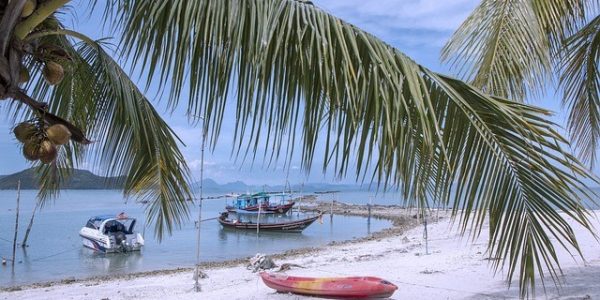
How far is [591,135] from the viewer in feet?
19.4

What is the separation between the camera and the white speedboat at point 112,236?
92.9ft

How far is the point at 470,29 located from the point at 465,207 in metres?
2.94

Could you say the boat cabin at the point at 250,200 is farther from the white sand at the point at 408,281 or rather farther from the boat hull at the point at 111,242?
the white sand at the point at 408,281

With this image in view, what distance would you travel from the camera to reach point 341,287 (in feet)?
30.2

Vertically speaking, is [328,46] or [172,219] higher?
[328,46]

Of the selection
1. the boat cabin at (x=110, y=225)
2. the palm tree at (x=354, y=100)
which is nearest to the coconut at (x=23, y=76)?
the palm tree at (x=354, y=100)

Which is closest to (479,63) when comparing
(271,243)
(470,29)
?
(470,29)

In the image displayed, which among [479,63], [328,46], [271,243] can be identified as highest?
[479,63]

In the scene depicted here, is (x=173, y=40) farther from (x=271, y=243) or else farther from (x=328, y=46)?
(x=271, y=243)

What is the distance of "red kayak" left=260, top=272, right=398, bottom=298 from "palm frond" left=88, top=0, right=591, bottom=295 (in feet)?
21.8

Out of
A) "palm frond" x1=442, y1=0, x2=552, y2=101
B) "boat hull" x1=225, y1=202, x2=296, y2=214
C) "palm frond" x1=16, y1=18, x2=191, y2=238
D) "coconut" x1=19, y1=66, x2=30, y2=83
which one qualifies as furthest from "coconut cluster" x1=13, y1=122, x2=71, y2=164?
"boat hull" x1=225, y1=202, x2=296, y2=214

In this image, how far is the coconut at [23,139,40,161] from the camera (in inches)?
89.2

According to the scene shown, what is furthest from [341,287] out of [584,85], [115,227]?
[115,227]

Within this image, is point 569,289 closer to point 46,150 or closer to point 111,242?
point 46,150
